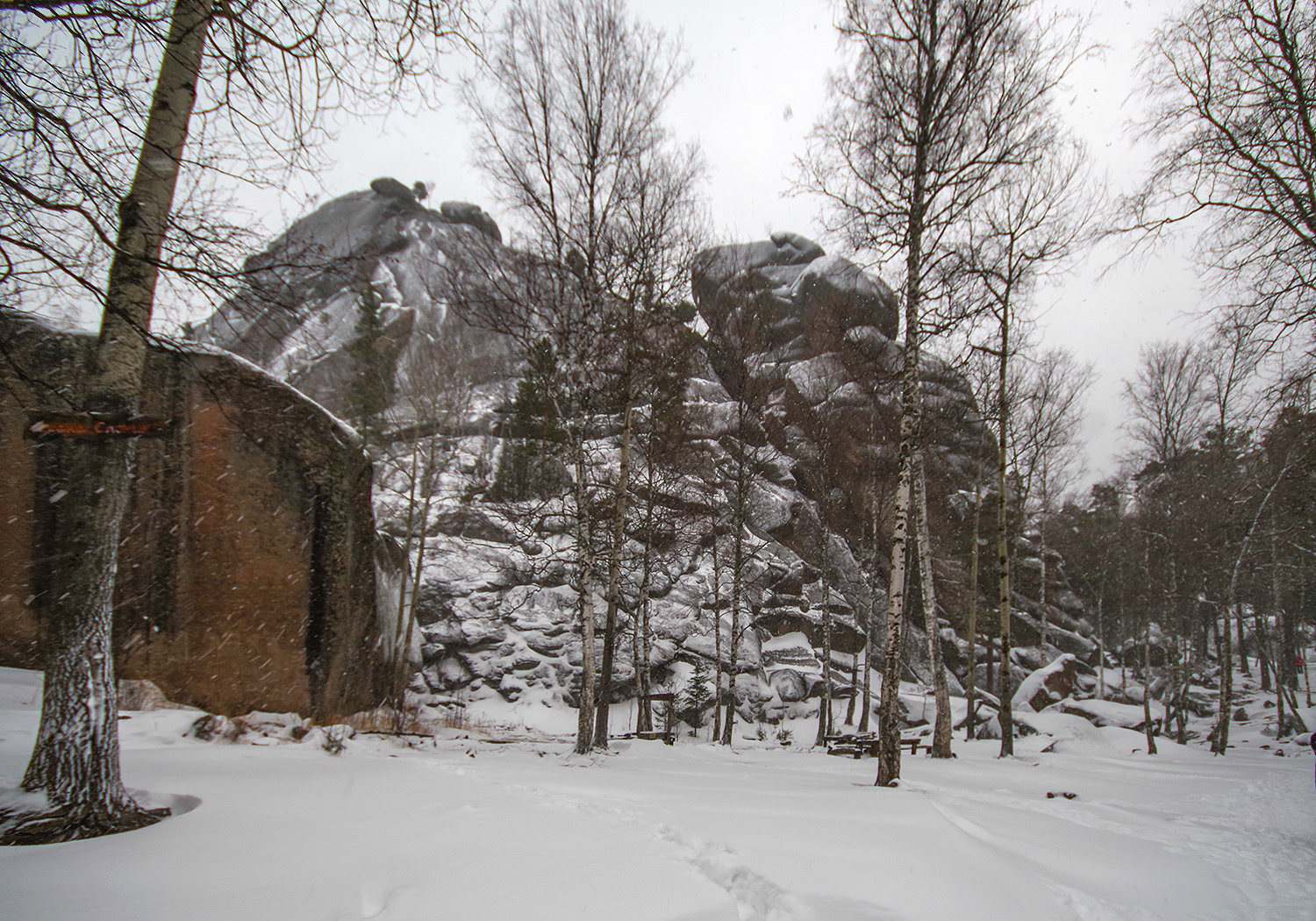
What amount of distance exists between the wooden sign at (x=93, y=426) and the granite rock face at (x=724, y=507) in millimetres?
5524

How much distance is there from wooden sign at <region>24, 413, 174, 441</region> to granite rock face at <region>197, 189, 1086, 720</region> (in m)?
5.52

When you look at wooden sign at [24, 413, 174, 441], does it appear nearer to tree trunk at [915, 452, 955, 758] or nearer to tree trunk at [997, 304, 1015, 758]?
tree trunk at [915, 452, 955, 758]

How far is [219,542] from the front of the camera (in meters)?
7.96

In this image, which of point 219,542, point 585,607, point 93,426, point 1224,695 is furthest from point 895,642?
point 1224,695

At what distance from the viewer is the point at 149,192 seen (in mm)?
3424

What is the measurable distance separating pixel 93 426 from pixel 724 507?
12650 mm

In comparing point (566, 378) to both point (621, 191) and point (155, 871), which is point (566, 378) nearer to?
point (621, 191)

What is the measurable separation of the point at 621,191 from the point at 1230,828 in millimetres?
11010

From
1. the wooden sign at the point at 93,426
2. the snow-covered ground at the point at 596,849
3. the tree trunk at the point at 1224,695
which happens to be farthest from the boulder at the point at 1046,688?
the wooden sign at the point at 93,426

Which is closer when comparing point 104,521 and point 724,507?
point 104,521

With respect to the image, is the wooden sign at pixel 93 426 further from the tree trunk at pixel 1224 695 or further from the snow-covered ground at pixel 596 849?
the tree trunk at pixel 1224 695

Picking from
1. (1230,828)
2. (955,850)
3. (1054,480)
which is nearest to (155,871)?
(955,850)

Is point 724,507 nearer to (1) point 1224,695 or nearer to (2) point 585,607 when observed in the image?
(2) point 585,607

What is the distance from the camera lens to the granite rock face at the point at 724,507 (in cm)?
1011
